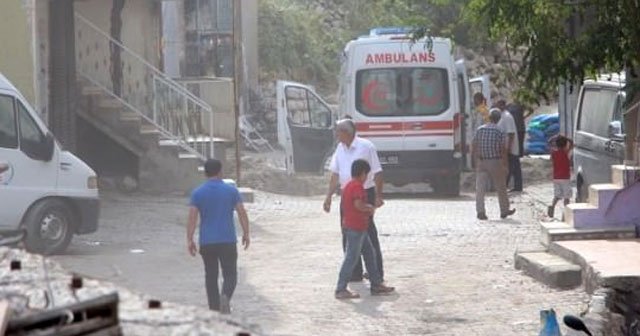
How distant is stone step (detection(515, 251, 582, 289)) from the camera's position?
12195 millimetres

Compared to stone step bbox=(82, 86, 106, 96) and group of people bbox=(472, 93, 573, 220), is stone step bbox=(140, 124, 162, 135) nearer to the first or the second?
stone step bbox=(82, 86, 106, 96)

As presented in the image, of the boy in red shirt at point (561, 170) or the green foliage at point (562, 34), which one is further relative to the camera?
the boy in red shirt at point (561, 170)

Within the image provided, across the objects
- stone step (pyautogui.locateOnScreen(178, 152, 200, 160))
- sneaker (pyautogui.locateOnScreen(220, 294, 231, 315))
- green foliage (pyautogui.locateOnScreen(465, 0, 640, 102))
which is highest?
green foliage (pyautogui.locateOnScreen(465, 0, 640, 102))

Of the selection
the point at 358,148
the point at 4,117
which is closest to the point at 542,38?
the point at 358,148

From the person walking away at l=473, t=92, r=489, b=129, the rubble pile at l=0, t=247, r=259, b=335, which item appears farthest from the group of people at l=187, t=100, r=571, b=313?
the person walking away at l=473, t=92, r=489, b=129

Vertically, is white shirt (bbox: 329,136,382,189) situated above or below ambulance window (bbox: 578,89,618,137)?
below

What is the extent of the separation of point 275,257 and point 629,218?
13.8 ft

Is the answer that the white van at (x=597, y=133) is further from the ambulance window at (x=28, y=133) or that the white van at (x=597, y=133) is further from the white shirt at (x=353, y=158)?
the ambulance window at (x=28, y=133)

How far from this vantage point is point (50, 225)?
1598cm

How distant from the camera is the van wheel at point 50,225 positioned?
51.6ft

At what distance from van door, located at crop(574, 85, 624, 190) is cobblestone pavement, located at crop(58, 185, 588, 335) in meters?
1.05

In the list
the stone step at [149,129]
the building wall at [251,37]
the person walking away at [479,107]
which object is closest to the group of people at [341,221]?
the stone step at [149,129]

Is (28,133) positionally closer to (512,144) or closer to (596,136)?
(596,136)

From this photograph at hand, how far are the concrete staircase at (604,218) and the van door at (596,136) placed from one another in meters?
2.99
